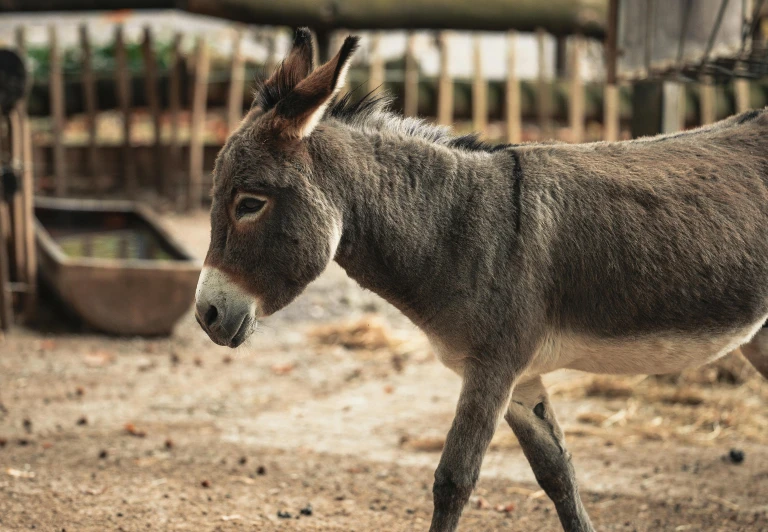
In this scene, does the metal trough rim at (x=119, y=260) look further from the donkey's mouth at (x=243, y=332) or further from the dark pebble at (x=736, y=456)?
the dark pebble at (x=736, y=456)

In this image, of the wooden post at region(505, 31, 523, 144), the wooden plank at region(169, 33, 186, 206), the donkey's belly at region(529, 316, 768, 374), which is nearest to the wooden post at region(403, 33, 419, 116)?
the wooden post at region(505, 31, 523, 144)

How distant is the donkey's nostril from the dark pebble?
11.3ft

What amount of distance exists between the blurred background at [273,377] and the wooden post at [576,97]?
3 cm

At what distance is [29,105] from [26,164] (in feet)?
15.9

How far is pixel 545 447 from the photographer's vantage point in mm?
3746

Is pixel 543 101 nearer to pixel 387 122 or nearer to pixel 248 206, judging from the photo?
pixel 387 122

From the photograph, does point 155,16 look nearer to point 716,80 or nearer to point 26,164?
point 26,164

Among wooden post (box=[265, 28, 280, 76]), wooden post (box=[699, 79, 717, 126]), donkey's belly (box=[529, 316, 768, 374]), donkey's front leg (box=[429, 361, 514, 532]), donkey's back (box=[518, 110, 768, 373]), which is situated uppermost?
donkey's back (box=[518, 110, 768, 373])

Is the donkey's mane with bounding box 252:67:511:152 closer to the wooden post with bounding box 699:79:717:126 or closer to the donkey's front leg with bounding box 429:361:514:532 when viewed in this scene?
the donkey's front leg with bounding box 429:361:514:532

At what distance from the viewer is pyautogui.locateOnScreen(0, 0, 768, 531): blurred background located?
4598 millimetres

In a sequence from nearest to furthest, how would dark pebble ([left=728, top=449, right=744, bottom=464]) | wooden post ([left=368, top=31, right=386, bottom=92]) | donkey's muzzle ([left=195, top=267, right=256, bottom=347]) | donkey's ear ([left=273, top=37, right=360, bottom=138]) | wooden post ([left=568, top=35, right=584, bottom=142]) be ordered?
donkey's ear ([left=273, top=37, right=360, bottom=138]) < donkey's muzzle ([left=195, top=267, right=256, bottom=347]) < dark pebble ([left=728, top=449, right=744, bottom=464]) < wooden post ([left=368, top=31, right=386, bottom=92]) < wooden post ([left=568, top=35, right=584, bottom=142])

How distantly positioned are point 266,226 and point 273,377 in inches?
153

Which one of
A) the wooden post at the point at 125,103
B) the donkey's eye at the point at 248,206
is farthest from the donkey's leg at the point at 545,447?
the wooden post at the point at 125,103

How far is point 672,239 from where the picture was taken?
3432 millimetres
